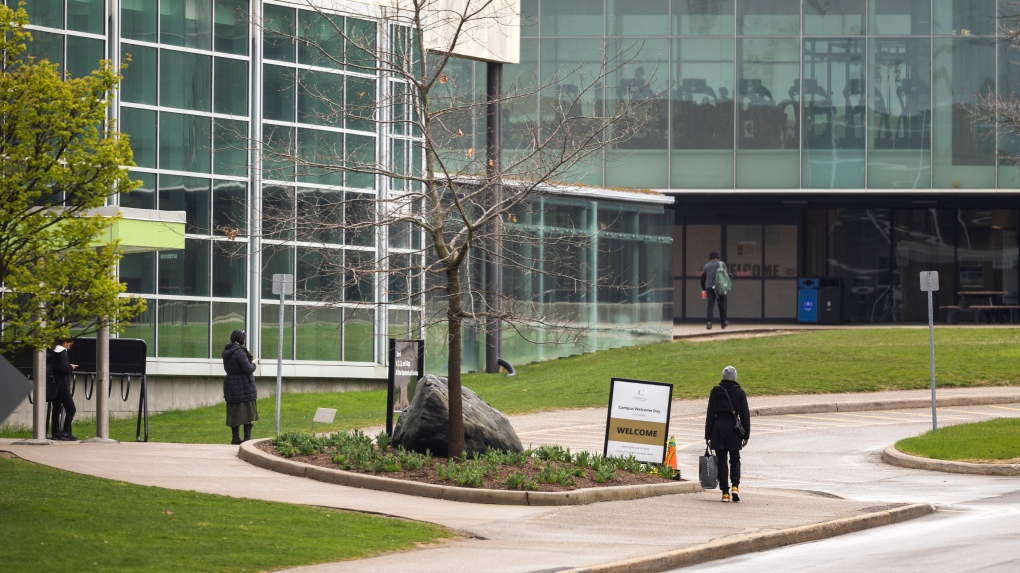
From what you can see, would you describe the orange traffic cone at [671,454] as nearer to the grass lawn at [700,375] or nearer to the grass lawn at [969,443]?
the grass lawn at [969,443]

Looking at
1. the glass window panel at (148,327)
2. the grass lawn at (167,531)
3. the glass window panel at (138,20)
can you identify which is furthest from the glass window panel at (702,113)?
the grass lawn at (167,531)

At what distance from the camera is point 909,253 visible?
45188 millimetres

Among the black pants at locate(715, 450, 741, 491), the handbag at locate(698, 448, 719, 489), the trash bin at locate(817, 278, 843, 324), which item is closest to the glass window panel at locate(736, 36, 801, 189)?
the trash bin at locate(817, 278, 843, 324)

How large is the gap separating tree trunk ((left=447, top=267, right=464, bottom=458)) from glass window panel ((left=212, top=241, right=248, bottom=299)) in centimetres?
1291

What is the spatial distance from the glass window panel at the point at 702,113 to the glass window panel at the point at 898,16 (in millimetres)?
4327

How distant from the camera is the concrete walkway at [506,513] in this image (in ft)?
36.0

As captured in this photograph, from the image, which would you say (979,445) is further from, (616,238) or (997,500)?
(616,238)

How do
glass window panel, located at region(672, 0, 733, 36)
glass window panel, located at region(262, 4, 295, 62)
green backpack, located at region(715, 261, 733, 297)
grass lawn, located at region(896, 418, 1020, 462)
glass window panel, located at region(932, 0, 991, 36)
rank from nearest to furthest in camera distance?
grass lawn, located at region(896, 418, 1020, 462)
glass window panel, located at region(262, 4, 295, 62)
green backpack, located at region(715, 261, 733, 297)
glass window panel, located at region(932, 0, 991, 36)
glass window panel, located at region(672, 0, 733, 36)

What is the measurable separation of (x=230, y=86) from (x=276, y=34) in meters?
1.49

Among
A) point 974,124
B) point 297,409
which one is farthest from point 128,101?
point 974,124

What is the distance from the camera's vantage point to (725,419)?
1534cm

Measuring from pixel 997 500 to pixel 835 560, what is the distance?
4.89 meters

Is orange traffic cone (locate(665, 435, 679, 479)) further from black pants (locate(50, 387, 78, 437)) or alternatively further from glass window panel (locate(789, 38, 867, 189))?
glass window panel (locate(789, 38, 867, 189))

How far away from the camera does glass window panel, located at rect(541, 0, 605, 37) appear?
136ft
